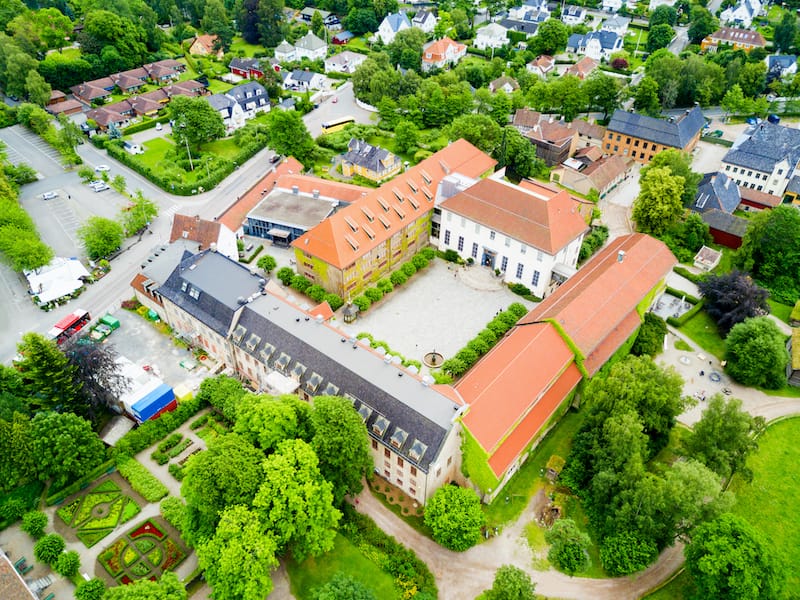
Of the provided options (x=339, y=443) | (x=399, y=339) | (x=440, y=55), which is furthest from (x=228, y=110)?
(x=339, y=443)

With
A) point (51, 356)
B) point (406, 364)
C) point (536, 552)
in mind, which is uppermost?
point (51, 356)

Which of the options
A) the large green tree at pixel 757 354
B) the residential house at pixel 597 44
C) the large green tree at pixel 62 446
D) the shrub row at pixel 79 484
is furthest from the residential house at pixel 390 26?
the shrub row at pixel 79 484

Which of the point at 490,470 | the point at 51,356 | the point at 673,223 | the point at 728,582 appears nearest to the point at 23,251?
the point at 51,356

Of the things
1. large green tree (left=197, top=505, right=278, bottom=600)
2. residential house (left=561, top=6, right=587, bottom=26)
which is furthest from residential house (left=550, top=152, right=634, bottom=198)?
residential house (left=561, top=6, right=587, bottom=26)

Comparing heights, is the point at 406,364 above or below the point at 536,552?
above

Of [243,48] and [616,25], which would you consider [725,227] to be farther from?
[243,48]

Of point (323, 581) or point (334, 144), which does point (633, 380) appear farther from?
point (334, 144)

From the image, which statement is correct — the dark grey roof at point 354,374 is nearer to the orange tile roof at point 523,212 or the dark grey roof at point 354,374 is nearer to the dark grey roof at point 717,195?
the orange tile roof at point 523,212
